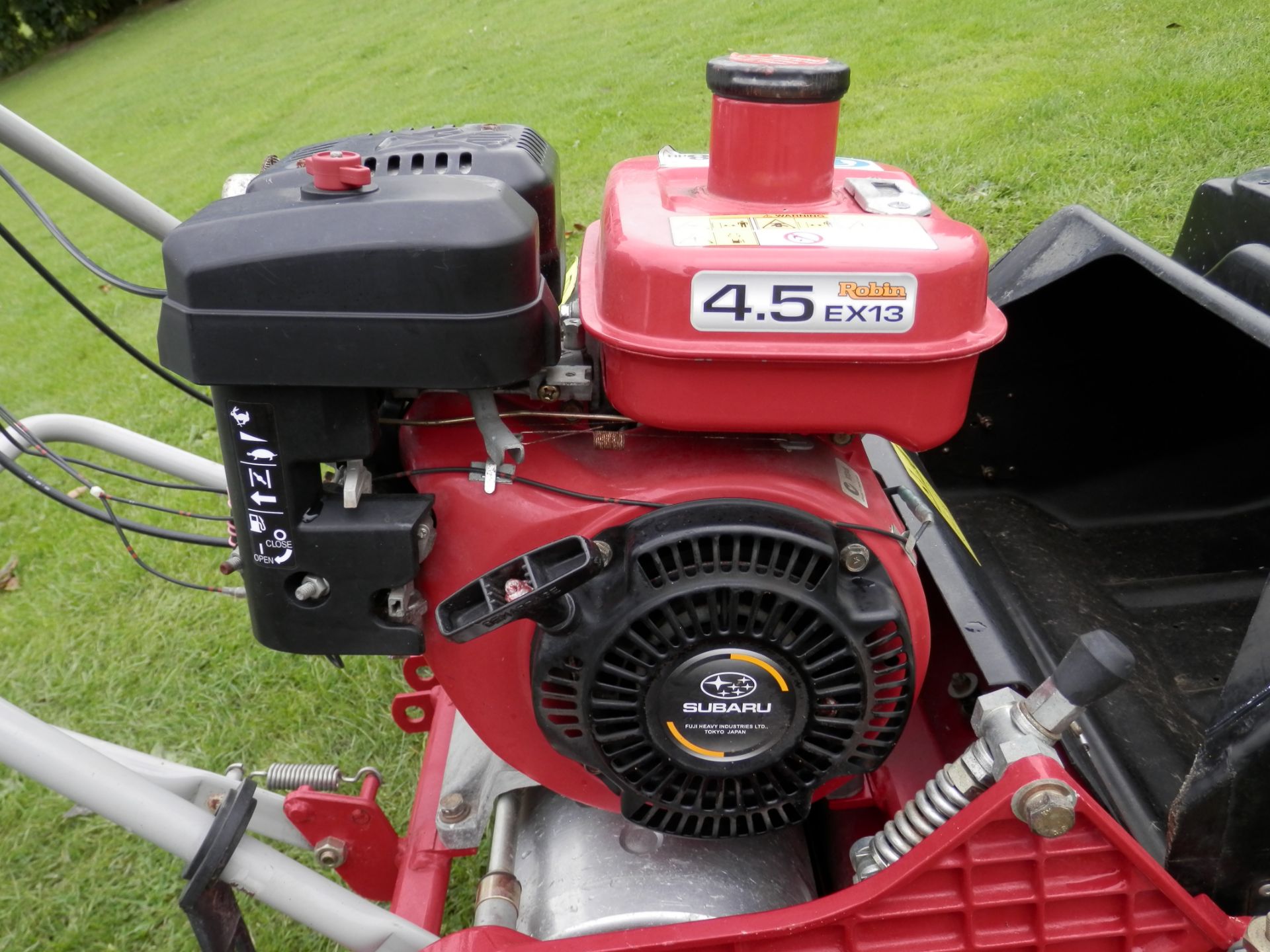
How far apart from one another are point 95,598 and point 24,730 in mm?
1613

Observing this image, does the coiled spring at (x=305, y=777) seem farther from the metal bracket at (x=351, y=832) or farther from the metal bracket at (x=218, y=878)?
the metal bracket at (x=218, y=878)

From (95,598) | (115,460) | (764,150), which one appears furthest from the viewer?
(115,460)

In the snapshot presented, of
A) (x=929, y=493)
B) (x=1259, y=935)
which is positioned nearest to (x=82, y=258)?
(x=929, y=493)

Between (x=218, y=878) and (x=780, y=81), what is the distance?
1026 millimetres

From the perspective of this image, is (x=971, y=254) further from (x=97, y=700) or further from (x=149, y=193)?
(x=149, y=193)

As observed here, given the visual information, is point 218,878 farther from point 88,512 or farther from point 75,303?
point 75,303

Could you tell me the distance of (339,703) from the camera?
2.13 meters

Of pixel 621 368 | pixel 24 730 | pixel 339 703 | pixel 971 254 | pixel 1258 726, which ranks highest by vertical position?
pixel 971 254

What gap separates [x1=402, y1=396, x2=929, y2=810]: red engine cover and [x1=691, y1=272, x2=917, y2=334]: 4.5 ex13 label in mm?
177

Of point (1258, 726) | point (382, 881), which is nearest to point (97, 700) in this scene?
point (382, 881)

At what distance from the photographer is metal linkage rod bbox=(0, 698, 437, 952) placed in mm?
1089

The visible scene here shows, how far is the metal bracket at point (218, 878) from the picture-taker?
1.09 m

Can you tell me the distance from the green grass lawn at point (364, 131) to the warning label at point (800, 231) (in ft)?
4.22

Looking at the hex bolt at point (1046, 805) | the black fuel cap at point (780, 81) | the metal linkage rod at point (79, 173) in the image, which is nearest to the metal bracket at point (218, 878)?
the metal linkage rod at point (79, 173)
